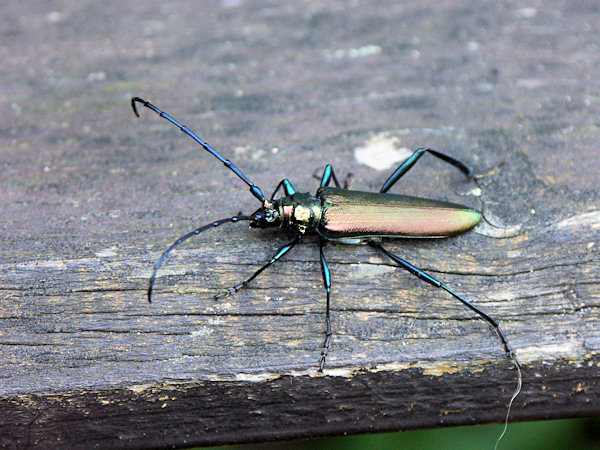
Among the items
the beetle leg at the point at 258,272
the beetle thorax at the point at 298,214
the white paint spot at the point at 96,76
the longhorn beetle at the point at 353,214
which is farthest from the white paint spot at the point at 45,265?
the white paint spot at the point at 96,76

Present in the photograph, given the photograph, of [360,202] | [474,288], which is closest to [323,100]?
[360,202]

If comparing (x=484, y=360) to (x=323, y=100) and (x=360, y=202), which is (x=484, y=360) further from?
(x=323, y=100)

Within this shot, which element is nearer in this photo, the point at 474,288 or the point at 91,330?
the point at 91,330

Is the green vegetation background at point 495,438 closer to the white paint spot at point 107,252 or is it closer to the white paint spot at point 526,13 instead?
the white paint spot at point 107,252

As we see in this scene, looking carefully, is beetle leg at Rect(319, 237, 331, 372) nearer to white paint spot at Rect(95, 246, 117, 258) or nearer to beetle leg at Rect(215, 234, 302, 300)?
beetle leg at Rect(215, 234, 302, 300)

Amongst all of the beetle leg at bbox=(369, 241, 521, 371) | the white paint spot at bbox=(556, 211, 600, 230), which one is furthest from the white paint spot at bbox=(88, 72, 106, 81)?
the white paint spot at bbox=(556, 211, 600, 230)

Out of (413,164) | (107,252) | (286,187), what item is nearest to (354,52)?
(413,164)

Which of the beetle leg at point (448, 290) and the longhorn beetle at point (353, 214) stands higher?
the longhorn beetle at point (353, 214)

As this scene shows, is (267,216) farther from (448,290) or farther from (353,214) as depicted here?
(448,290)
